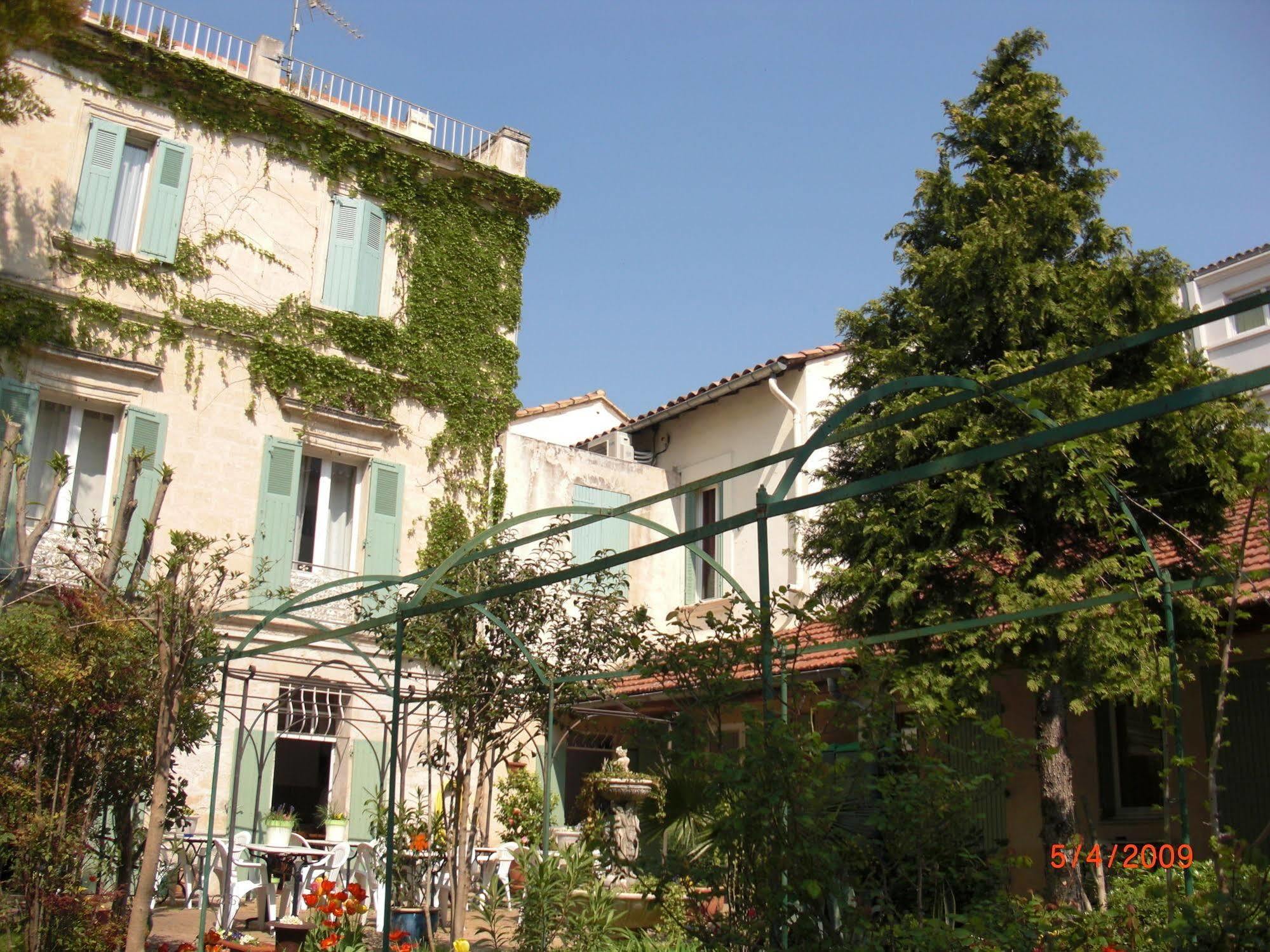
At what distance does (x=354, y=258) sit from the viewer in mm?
15031

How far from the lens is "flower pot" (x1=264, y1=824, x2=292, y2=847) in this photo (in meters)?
10.7

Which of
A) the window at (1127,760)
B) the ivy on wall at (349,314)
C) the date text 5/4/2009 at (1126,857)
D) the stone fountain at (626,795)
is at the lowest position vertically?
the date text 5/4/2009 at (1126,857)

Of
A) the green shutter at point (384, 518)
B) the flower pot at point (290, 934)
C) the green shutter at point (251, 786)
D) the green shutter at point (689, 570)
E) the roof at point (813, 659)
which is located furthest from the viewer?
the green shutter at point (689, 570)

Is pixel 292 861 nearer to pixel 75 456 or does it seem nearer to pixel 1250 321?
pixel 75 456

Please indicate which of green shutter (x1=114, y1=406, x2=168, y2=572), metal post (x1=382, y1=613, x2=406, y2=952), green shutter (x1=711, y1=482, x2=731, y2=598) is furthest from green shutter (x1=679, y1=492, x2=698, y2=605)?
metal post (x1=382, y1=613, x2=406, y2=952)

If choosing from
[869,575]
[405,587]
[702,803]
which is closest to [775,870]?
[702,803]

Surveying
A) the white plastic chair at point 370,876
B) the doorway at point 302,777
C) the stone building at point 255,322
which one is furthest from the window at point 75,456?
the white plastic chair at point 370,876

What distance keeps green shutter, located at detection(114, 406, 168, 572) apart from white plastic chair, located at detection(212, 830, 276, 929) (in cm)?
344

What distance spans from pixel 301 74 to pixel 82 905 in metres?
11.2

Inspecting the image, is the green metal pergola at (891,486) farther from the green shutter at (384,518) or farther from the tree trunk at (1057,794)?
the green shutter at (384,518)

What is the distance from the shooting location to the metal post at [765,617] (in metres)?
4.14

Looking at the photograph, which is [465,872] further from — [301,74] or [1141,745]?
[301,74]

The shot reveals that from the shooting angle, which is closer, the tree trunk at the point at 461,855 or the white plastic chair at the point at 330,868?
the tree trunk at the point at 461,855

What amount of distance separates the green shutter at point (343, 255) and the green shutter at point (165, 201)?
5.94 ft
